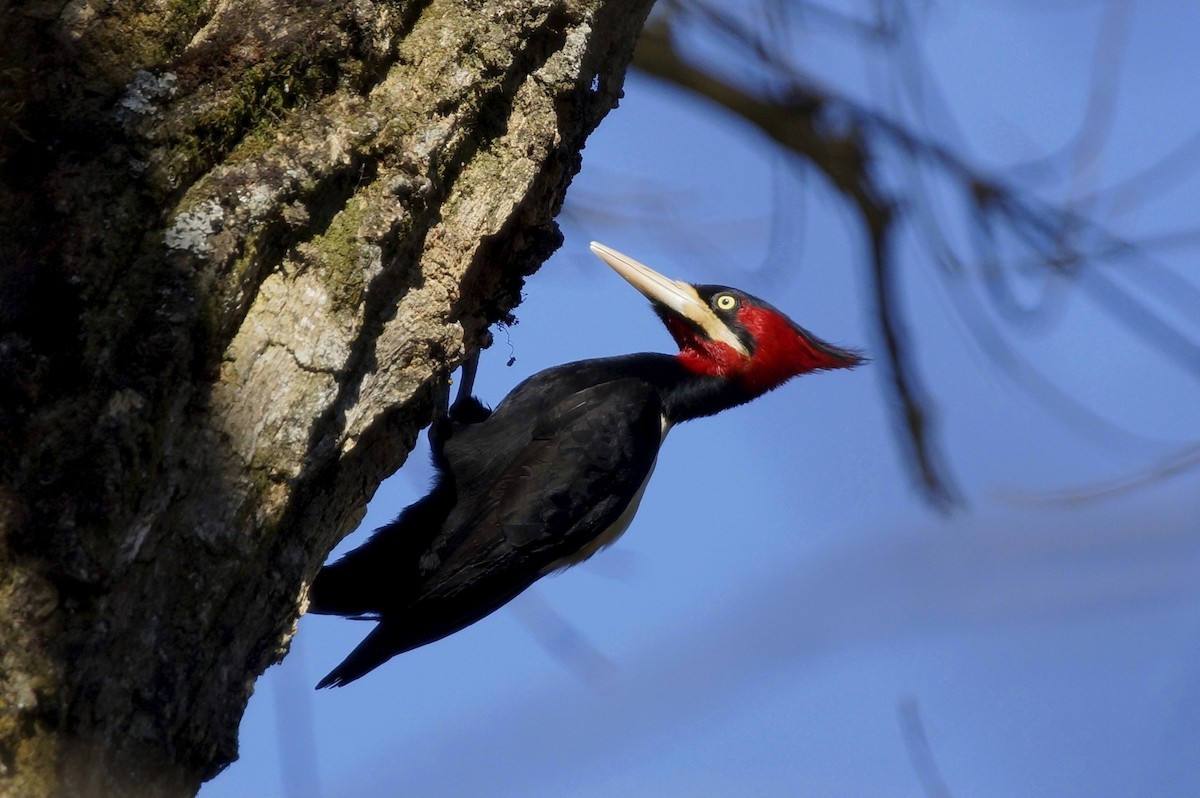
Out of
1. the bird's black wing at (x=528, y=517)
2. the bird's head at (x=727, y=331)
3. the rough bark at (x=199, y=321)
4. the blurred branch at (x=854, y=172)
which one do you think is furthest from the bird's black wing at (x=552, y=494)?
the blurred branch at (x=854, y=172)

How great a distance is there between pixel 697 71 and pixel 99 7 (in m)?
3.30

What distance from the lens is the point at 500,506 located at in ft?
11.0

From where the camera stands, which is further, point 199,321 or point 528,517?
point 528,517

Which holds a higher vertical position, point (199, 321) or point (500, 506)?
point (500, 506)

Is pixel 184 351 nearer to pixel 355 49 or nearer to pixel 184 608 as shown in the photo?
pixel 184 608

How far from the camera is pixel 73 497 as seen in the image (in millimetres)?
1511

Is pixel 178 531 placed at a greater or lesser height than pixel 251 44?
lesser

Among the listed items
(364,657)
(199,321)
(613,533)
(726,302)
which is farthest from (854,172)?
(199,321)

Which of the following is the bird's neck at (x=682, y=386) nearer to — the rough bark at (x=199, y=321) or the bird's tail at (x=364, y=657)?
the bird's tail at (x=364, y=657)

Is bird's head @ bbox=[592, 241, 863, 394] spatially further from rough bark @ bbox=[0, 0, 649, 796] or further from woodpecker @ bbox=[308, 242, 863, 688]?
rough bark @ bbox=[0, 0, 649, 796]

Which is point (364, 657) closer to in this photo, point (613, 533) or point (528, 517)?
point (528, 517)

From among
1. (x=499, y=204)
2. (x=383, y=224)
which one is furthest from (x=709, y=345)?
(x=383, y=224)

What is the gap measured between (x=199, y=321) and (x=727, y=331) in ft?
8.85

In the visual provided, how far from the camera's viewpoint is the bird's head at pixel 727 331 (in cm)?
411
